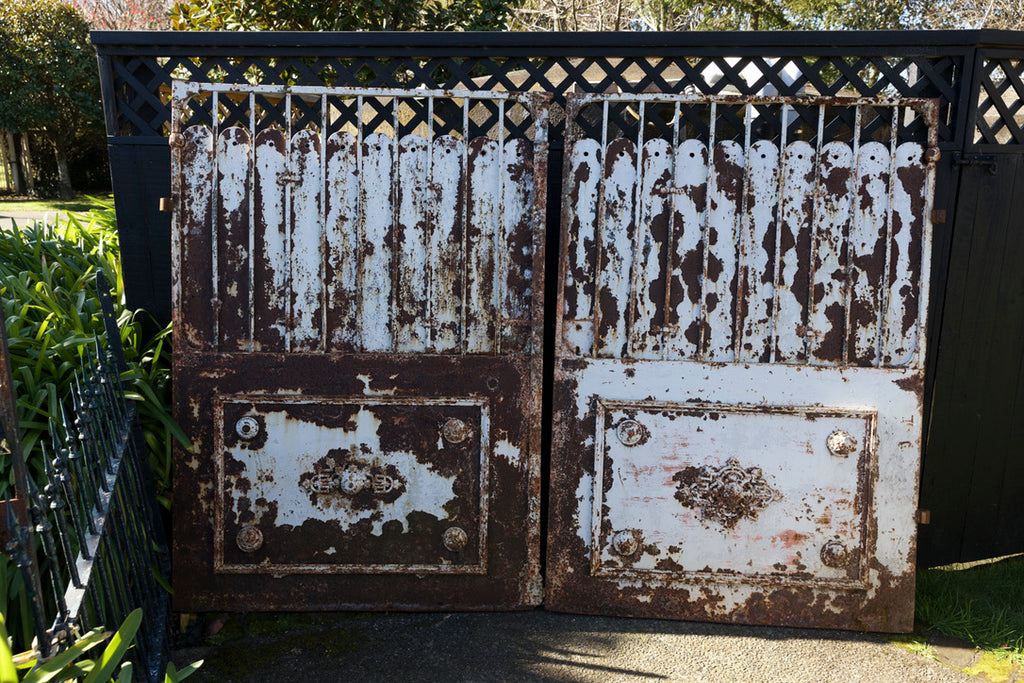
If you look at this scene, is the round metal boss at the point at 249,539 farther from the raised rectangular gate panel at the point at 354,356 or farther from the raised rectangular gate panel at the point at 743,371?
the raised rectangular gate panel at the point at 743,371

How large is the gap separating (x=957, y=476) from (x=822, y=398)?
0.95 metres

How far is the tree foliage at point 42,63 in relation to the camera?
58.9 feet

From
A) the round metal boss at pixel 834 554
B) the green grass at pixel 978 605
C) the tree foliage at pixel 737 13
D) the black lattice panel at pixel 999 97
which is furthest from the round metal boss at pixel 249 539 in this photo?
the tree foliage at pixel 737 13

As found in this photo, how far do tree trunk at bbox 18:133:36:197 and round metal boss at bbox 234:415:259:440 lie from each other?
22.7 m

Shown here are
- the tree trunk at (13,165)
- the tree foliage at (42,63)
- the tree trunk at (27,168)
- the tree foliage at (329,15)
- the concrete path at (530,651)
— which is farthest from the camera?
the tree trunk at (27,168)

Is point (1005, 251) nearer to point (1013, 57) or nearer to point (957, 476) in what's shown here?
point (1013, 57)

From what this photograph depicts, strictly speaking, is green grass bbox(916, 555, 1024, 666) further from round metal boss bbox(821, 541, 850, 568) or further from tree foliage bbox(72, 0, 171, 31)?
tree foliage bbox(72, 0, 171, 31)

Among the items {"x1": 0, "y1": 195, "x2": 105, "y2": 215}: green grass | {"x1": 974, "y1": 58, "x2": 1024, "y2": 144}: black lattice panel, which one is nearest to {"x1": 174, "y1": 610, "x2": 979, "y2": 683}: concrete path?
{"x1": 974, "y1": 58, "x2": 1024, "y2": 144}: black lattice panel

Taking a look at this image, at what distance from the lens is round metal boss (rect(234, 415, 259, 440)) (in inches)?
119

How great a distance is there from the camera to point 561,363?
3.08 meters

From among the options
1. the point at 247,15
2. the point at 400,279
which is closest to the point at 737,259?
the point at 400,279

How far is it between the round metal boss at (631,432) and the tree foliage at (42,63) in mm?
18691

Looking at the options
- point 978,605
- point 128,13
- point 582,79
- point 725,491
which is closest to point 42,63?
point 128,13

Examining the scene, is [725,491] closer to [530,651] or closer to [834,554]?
[834,554]
